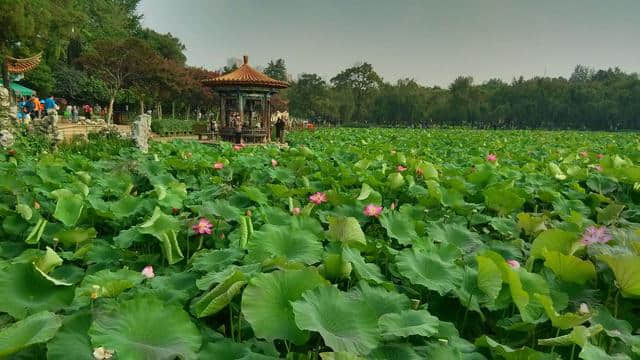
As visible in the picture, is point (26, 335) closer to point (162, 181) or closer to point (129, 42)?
point (162, 181)

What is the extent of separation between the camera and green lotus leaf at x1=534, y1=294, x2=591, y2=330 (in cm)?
114

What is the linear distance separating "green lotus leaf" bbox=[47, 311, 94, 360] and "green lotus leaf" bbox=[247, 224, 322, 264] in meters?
0.54

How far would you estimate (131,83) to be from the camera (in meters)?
24.0

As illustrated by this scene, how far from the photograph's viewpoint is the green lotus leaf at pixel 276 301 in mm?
1061

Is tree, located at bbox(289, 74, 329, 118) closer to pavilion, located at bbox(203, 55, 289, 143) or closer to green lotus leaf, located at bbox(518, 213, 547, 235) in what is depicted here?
pavilion, located at bbox(203, 55, 289, 143)

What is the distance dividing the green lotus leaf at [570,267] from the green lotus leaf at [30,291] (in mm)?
1381

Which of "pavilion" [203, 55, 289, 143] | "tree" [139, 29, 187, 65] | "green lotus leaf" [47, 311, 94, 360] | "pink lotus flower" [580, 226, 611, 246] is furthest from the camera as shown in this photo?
"tree" [139, 29, 187, 65]

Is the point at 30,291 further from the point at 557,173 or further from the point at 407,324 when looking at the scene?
the point at 557,173

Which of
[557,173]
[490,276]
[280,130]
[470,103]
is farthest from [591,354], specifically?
[470,103]

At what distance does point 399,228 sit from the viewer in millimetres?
2008

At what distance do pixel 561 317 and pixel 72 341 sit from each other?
3.63 ft

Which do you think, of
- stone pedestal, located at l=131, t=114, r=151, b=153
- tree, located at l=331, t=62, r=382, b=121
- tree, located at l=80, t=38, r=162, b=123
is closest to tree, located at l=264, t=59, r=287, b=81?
tree, located at l=331, t=62, r=382, b=121

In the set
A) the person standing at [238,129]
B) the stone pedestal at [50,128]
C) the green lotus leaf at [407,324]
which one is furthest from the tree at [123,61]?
the green lotus leaf at [407,324]

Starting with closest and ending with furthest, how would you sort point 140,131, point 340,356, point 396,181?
point 340,356 < point 396,181 < point 140,131
